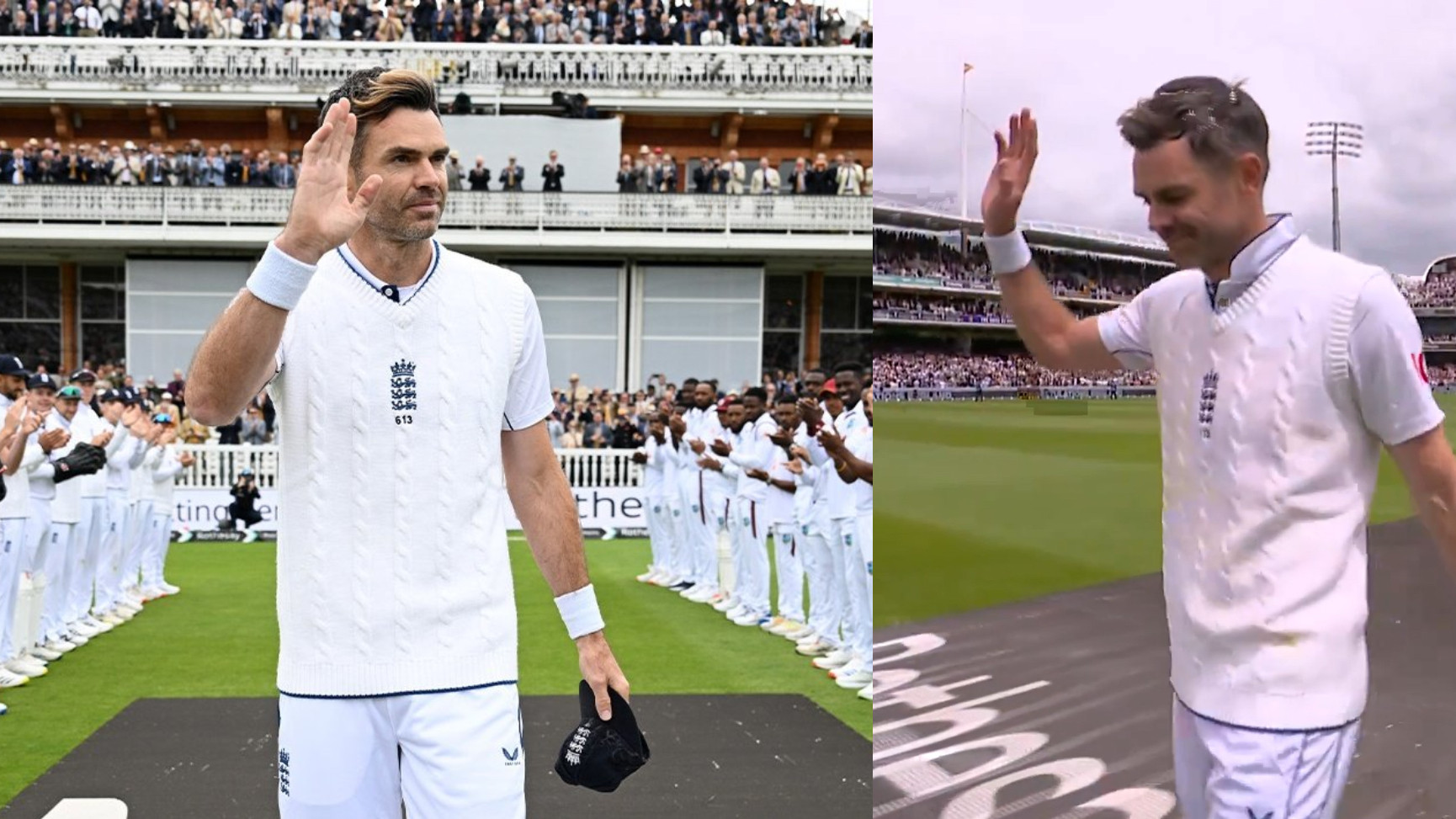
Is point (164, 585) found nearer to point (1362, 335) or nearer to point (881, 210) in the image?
point (881, 210)

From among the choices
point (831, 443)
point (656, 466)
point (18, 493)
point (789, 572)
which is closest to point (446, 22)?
point (656, 466)

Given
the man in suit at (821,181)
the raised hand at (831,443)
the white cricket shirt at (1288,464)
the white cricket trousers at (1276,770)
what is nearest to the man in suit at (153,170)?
the man in suit at (821,181)

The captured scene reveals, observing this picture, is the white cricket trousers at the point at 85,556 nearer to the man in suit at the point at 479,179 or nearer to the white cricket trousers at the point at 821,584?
the white cricket trousers at the point at 821,584

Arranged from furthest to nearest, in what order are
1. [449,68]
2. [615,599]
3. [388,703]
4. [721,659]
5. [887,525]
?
[449,68], [615,599], [721,659], [887,525], [388,703]

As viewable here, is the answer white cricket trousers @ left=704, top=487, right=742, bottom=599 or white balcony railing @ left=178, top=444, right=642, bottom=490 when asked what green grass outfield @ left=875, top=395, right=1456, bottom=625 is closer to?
white cricket trousers @ left=704, top=487, right=742, bottom=599

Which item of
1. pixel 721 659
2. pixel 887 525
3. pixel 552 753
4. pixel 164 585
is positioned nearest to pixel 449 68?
pixel 164 585

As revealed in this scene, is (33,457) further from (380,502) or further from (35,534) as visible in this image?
(380,502)

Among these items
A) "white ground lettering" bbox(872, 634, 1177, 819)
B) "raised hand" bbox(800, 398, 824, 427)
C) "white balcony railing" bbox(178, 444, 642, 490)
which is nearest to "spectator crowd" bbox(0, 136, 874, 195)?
"white balcony railing" bbox(178, 444, 642, 490)

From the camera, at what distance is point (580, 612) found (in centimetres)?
300

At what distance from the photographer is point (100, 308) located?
3112 cm

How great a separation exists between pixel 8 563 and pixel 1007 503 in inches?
281

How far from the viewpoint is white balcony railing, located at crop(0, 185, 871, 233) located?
27.9 m

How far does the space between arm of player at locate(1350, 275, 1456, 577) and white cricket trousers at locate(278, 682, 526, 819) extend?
1746mm

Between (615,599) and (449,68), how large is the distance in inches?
760
